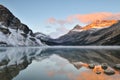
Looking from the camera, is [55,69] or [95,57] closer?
[55,69]

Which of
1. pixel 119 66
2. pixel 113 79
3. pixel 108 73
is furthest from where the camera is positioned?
pixel 119 66

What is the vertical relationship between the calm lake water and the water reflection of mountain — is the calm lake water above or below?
below

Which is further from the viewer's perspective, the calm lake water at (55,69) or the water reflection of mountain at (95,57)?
the water reflection of mountain at (95,57)

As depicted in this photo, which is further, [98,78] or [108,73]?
[108,73]

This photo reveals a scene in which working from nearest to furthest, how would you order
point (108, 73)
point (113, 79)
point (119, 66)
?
1. point (113, 79)
2. point (108, 73)
3. point (119, 66)

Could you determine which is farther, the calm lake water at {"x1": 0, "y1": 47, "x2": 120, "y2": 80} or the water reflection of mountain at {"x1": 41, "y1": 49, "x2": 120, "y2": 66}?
the water reflection of mountain at {"x1": 41, "y1": 49, "x2": 120, "y2": 66}

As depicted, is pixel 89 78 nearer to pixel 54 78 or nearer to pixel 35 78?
pixel 54 78

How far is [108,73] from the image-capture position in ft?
142

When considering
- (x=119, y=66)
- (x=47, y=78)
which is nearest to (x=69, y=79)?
(x=47, y=78)

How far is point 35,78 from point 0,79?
6217mm

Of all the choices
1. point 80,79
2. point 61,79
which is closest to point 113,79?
point 80,79

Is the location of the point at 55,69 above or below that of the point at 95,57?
below

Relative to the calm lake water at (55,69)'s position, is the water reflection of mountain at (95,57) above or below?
above

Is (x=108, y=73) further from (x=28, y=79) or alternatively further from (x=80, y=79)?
(x=28, y=79)
